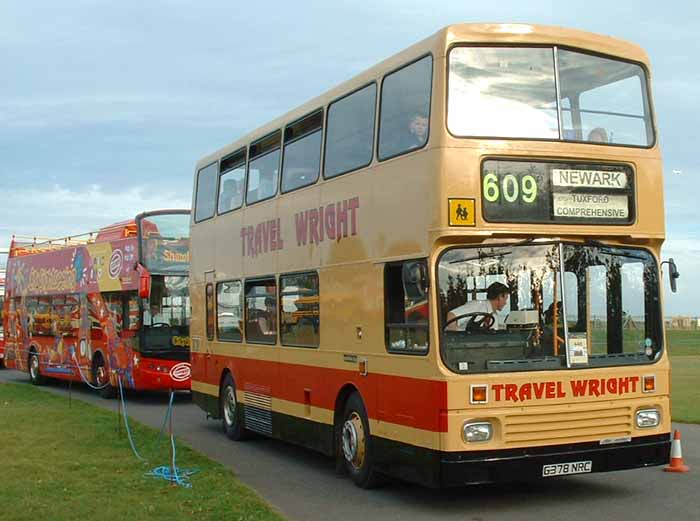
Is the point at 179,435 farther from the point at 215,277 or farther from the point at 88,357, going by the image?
the point at 88,357

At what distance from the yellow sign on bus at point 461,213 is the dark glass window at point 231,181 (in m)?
6.72

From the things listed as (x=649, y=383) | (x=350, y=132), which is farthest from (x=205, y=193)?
(x=649, y=383)

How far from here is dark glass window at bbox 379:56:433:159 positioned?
9961 mm

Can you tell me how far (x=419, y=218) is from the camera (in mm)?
9844

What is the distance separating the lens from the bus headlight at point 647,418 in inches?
395

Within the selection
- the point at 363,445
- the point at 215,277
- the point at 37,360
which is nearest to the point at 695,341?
the point at 37,360

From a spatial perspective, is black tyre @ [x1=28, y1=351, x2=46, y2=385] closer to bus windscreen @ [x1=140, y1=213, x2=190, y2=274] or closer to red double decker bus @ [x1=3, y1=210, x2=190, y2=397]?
red double decker bus @ [x1=3, y1=210, x2=190, y2=397]

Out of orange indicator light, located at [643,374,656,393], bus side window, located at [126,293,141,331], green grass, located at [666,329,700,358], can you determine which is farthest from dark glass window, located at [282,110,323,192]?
green grass, located at [666,329,700,358]

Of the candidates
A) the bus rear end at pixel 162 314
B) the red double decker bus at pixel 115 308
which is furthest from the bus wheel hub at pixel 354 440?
the bus rear end at pixel 162 314

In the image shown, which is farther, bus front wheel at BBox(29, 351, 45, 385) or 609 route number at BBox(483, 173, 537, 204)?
bus front wheel at BBox(29, 351, 45, 385)

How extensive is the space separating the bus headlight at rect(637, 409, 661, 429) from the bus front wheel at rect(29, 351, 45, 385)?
2172cm

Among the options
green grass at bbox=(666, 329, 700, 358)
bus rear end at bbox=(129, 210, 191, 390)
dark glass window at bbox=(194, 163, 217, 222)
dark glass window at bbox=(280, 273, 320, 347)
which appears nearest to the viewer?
dark glass window at bbox=(280, 273, 320, 347)

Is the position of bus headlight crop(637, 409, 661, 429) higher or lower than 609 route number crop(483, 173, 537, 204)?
lower

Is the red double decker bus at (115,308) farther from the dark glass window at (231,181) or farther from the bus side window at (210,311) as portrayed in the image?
the dark glass window at (231,181)
